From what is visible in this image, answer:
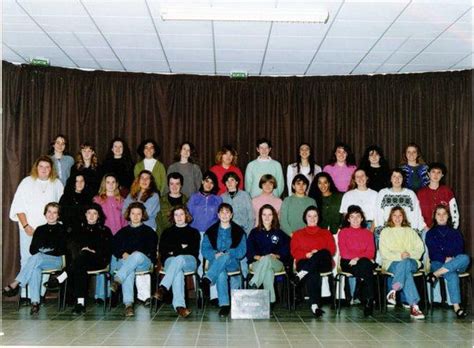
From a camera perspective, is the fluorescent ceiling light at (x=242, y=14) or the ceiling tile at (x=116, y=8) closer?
the ceiling tile at (x=116, y=8)

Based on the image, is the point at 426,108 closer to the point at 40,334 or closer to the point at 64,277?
the point at 64,277

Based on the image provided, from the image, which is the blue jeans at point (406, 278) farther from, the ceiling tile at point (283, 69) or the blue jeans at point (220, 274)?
the ceiling tile at point (283, 69)

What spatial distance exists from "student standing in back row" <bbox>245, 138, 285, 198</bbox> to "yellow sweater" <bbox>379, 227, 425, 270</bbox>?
4.68 ft

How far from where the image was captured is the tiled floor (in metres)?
4.30

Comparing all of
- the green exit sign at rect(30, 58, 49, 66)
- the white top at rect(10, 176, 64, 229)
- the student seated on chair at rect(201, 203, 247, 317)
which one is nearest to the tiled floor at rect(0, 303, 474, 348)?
the student seated on chair at rect(201, 203, 247, 317)

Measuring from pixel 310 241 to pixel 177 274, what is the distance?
152 centimetres

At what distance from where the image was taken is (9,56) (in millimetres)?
6711

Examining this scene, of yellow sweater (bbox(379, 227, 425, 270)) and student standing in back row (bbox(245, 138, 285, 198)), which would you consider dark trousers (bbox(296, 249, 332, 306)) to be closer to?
yellow sweater (bbox(379, 227, 425, 270))

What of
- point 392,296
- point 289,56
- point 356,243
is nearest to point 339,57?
point 289,56

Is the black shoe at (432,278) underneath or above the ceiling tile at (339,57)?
underneath

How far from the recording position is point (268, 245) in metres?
5.94

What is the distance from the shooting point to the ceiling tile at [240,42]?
5.95m

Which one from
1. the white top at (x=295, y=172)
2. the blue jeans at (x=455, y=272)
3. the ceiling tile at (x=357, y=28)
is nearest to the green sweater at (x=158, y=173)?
the white top at (x=295, y=172)

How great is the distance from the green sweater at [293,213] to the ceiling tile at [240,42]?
1848 millimetres
